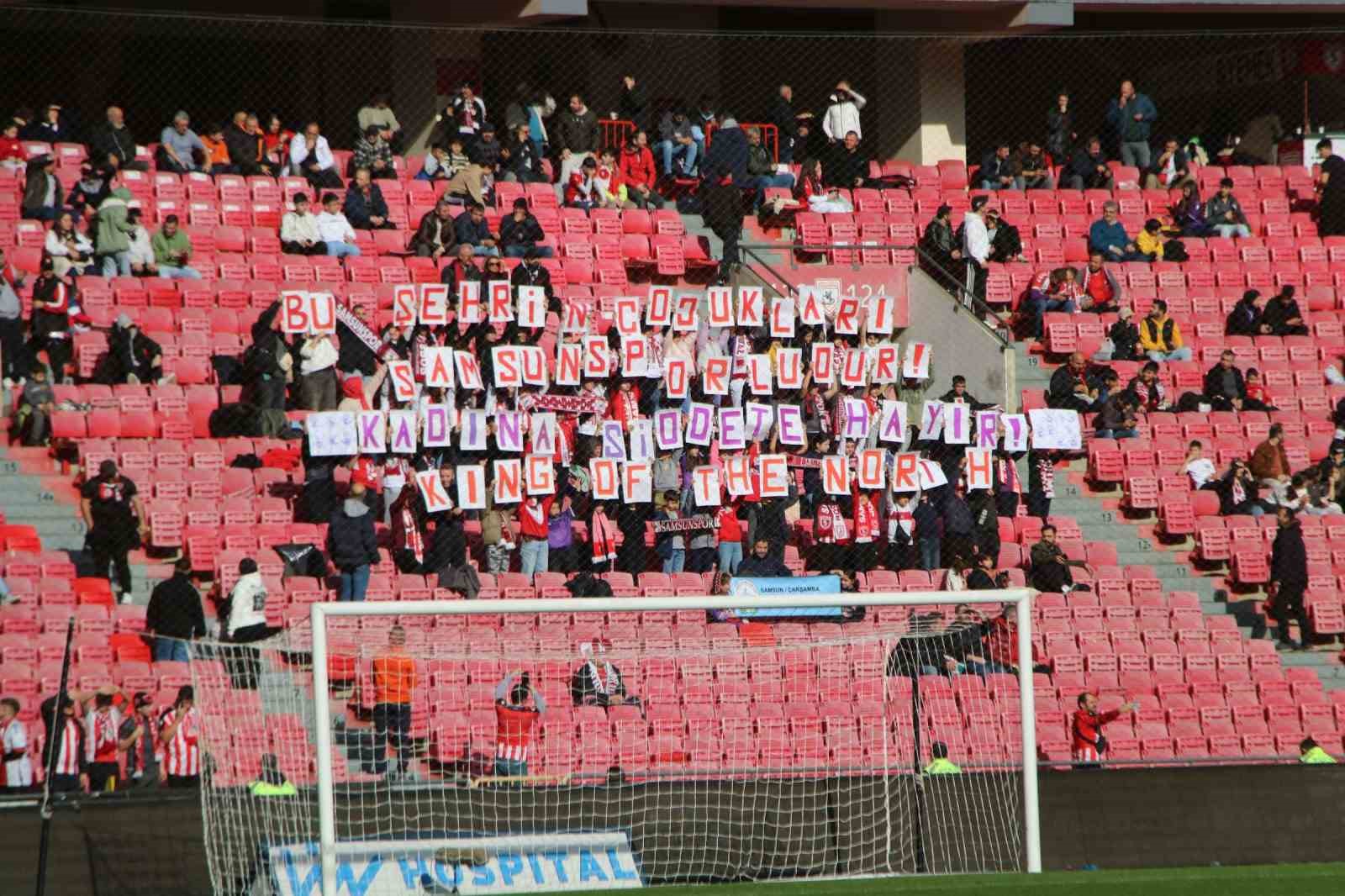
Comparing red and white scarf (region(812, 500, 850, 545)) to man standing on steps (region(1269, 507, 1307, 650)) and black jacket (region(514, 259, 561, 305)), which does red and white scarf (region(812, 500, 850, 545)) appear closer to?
black jacket (region(514, 259, 561, 305))

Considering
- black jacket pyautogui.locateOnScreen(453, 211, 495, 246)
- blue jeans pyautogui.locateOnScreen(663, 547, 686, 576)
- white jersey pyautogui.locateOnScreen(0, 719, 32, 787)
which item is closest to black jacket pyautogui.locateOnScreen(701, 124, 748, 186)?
black jacket pyautogui.locateOnScreen(453, 211, 495, 246)

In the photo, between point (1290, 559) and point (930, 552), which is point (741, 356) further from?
point (1290, 559)

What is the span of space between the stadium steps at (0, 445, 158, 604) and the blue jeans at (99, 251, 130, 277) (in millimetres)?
1934

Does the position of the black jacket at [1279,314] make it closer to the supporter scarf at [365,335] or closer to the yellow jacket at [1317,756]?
the yellow jacket at [1317,756]

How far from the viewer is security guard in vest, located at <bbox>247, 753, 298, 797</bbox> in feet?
36.5

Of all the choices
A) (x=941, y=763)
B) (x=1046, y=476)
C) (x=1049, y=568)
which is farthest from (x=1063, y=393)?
(x=941, y=763)

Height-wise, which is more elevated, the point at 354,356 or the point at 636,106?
the point at 636,106

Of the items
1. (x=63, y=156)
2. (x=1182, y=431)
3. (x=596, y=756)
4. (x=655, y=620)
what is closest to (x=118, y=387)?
(x=63, y=156)

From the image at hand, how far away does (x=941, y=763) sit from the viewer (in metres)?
12.2

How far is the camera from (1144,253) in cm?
1966

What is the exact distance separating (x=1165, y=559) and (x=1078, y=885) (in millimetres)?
7298

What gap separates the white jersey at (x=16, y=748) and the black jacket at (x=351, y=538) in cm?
312

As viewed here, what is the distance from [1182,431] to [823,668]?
250 inches

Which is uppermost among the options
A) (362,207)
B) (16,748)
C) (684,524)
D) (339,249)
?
(362,207)
